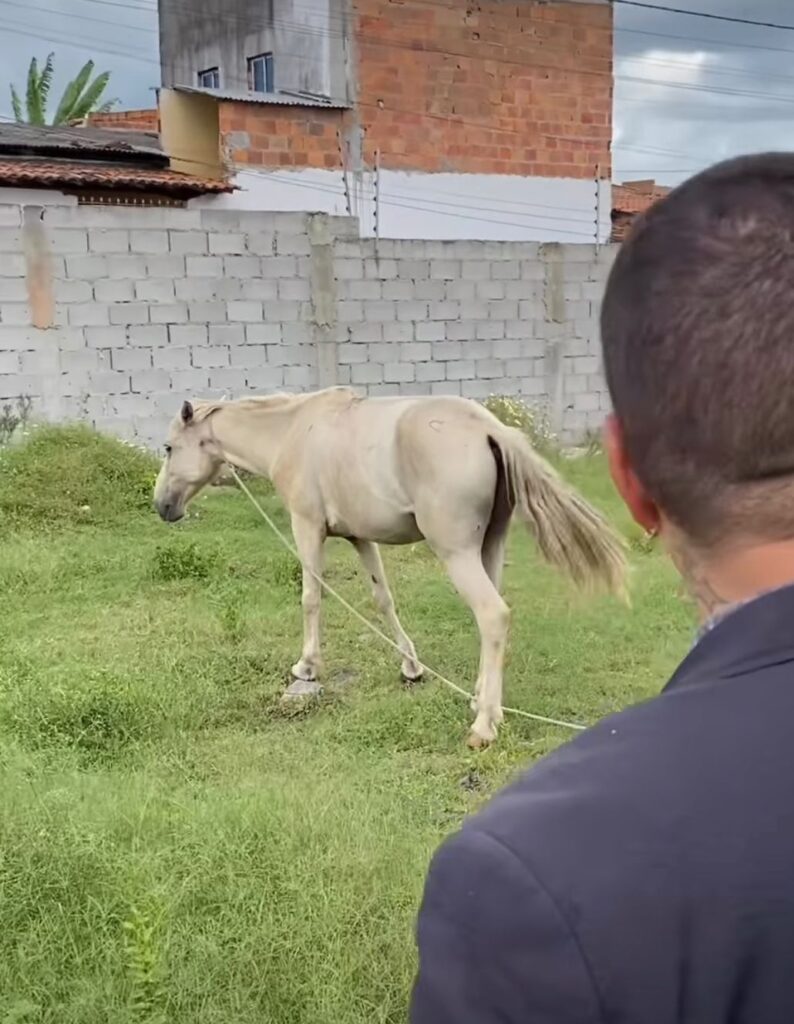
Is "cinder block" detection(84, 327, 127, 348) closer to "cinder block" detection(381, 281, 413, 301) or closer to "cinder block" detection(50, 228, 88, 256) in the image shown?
"cinder block" detection(50, 228, 88, 256)

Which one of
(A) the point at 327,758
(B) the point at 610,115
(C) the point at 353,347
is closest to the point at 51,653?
(A) the point at 327,758

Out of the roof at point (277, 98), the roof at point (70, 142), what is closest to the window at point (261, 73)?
the roof at point (70, 142)

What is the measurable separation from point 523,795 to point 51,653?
185 inches

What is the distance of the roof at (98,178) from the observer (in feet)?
44.0

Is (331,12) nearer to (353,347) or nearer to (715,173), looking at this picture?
Result: (353,347)

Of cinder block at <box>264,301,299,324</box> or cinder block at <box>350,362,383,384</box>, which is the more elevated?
cinder block at <box>264,301,299,324</box>

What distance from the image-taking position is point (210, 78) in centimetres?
2048

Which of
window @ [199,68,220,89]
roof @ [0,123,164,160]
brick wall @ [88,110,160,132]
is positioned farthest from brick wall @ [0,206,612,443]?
brick wall @ [88,110,160,132]

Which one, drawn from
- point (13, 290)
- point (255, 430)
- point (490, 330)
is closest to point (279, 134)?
point (490, 330)

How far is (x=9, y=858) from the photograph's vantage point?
2891 millimetres

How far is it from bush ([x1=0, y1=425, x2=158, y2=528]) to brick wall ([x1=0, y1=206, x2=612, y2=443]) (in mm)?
508

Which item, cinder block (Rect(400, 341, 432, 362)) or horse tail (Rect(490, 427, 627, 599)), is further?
cinder block (Rect(400, 341, 432, 362))

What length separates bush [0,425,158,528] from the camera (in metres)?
7.78

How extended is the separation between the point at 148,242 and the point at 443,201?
819 cm
